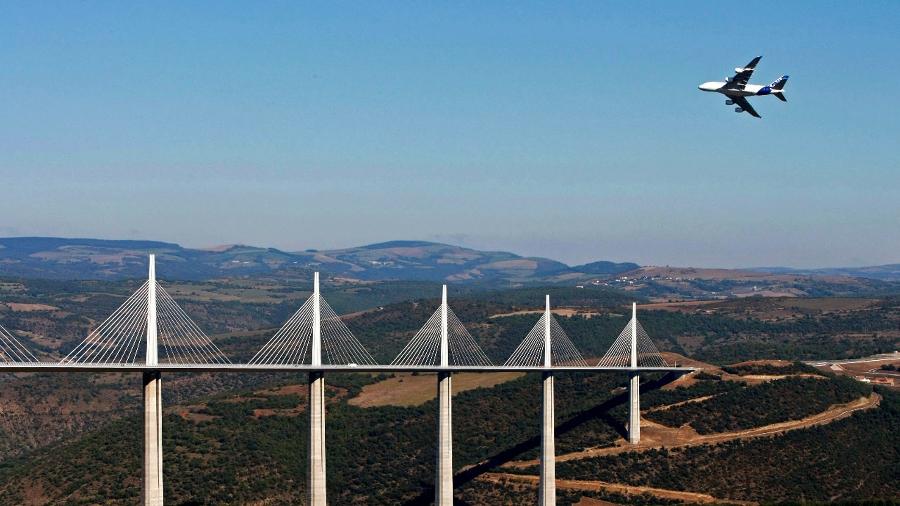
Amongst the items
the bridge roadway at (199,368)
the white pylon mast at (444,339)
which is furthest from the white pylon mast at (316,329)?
the white pylon mast at (444,339)

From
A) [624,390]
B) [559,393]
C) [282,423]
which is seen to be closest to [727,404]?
[624,390]

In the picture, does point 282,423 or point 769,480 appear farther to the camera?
point 282,423

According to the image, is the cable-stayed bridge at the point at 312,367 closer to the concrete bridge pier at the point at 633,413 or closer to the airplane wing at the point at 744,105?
the concrete bridge pier at the point at 633,413

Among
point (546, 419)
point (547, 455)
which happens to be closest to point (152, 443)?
point (547, 455)

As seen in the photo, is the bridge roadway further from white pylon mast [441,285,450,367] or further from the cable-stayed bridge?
white pylon mast [441,285,450,367]

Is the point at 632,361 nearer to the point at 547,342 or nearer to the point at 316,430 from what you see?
the point at 547,342

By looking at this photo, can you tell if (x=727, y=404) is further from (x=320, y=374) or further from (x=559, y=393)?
(x=320, y=374)
